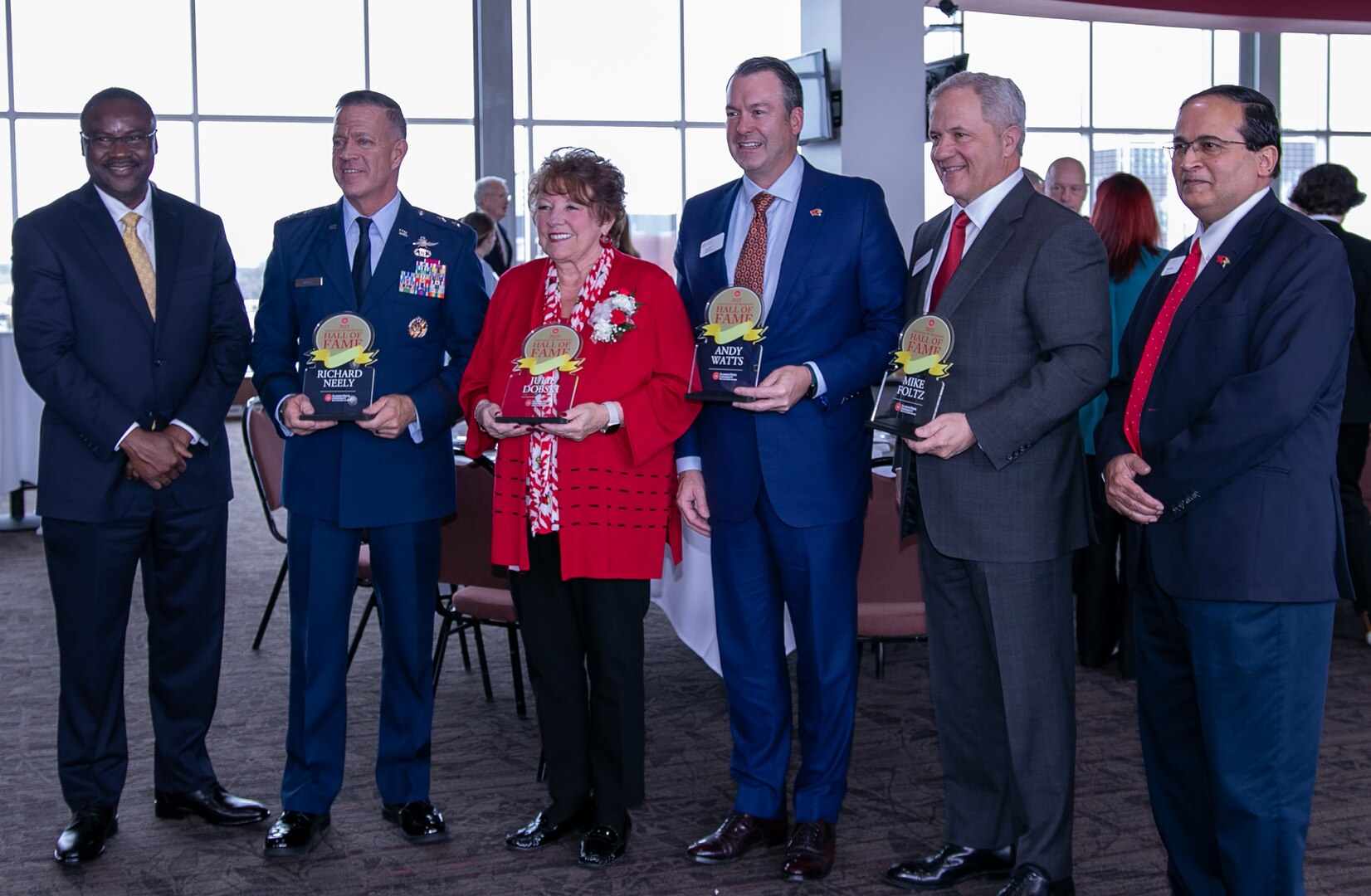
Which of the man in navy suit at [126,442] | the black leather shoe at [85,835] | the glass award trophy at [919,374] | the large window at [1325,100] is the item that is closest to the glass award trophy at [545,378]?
the glass award trophy at [919,374]

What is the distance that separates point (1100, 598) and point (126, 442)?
3380 millimetres

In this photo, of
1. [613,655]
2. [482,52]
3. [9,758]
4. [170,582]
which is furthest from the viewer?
[482,52]

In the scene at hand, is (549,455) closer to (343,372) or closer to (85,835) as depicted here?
(343,372)

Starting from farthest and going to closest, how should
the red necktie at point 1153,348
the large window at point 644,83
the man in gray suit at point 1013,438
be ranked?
the large window at point 644,83, the man in gray suit at point 1013,438, the red necktie at point 1153,348

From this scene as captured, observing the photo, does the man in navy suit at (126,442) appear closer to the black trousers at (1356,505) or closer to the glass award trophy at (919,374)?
the glass award trophy at (919,374)

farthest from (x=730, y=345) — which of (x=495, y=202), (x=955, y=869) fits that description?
(x=495, y=202)

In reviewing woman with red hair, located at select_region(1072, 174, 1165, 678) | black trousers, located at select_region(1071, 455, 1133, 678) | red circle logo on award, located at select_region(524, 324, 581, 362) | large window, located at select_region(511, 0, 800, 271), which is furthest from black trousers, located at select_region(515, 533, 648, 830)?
large window, located at select_region(511, 0, 800, 271)

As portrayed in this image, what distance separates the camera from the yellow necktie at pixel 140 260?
10.3ft

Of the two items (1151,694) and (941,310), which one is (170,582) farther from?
(1151,694)

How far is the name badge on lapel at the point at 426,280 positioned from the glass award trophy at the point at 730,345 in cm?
71

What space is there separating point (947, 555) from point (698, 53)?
36.9 feet

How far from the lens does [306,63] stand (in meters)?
12.7

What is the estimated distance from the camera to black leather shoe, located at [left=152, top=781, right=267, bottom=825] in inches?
129

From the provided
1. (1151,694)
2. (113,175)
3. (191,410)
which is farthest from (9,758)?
(1151,694)
